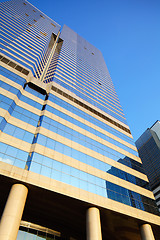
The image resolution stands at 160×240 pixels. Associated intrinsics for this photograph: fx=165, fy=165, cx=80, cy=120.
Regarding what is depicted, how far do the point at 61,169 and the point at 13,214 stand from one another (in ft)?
25.3

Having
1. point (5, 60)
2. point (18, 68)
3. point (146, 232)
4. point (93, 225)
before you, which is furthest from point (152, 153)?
point (5, 60)

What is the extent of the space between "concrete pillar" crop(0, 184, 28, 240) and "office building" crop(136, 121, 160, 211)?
2615 inches

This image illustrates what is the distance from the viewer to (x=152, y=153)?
296 ft

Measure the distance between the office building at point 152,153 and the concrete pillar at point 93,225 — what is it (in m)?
58.1

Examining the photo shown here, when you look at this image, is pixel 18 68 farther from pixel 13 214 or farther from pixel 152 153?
pixel 152 153

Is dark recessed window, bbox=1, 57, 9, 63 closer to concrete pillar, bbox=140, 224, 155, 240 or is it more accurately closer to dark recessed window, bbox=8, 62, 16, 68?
dark recessed window, bbox=8, 62, 16, 68

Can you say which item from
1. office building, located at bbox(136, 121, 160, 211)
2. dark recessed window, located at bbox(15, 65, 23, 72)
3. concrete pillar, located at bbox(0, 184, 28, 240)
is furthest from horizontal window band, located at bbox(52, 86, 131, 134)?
office building, located at bbox(136, 121, 160, 211)

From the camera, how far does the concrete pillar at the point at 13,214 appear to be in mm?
13898

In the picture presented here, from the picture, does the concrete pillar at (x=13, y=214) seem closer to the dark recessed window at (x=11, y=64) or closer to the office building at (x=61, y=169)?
the office building at (x=61, y=169)

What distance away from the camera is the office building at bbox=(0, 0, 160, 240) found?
18797 mm

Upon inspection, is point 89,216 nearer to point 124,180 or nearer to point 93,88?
point 124,180

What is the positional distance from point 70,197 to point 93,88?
34054 millimetres

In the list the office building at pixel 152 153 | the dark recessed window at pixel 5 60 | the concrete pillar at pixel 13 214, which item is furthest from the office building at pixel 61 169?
the office building at pixel 152 153

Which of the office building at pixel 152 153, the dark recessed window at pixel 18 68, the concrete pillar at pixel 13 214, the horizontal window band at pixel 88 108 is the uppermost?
the office building at pixel 152 153
